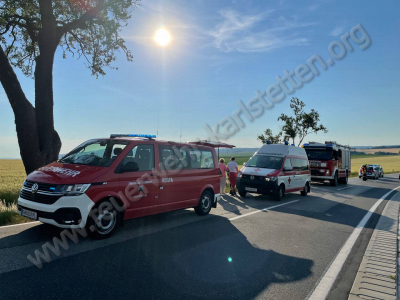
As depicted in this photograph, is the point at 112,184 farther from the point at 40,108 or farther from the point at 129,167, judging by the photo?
the point at 40,108

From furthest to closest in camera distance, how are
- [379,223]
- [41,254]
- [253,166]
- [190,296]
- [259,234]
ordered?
[253,166], [379,223], [259,234], [41,254], [190,296]

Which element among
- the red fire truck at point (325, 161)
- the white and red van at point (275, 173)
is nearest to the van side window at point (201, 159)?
the white and red van at point (275, 173)

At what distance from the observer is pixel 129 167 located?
6.31 metres

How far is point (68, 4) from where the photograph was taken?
14.1m

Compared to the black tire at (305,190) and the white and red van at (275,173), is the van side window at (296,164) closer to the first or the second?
the white and red van at (275,173)

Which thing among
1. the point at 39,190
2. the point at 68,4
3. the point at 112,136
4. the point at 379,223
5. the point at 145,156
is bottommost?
the point at 379,223

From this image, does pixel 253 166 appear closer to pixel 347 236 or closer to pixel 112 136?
pixel 347 236

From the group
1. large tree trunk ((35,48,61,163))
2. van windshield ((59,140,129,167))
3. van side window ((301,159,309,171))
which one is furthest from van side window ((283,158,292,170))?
large tree trunk ((35,48,61,163))

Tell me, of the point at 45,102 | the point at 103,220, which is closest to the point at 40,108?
the point at 45,102

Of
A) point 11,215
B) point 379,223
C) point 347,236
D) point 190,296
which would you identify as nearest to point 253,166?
point 379,223

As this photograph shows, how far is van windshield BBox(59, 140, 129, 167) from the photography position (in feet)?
20.8

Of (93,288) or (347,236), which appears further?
(347,236)

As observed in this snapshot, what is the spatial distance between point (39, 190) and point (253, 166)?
993cm

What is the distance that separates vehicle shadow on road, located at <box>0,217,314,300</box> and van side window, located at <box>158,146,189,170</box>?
1.91 m
